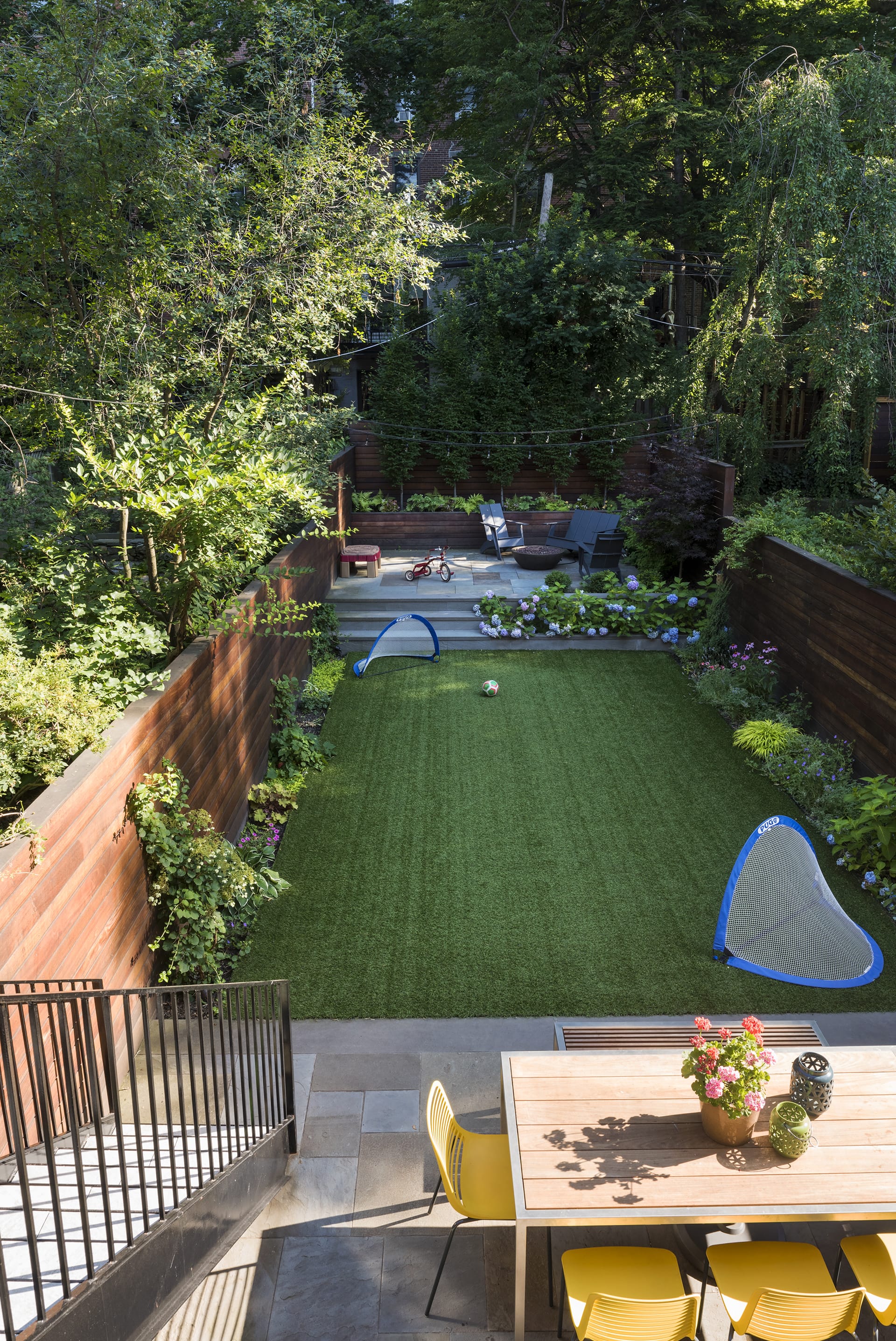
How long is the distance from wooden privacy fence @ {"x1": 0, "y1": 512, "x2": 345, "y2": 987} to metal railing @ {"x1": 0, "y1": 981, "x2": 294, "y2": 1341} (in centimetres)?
26

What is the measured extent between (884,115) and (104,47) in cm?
789

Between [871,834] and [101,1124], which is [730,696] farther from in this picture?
[101,1124]

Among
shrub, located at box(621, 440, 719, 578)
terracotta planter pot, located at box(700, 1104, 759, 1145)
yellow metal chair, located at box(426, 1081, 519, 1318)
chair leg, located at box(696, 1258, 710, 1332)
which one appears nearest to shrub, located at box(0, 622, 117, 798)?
yellow metal chair, located at box(426, 1081, 519, 1318)

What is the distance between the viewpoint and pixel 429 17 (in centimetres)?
2045

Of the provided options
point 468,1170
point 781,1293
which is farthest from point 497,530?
point 781,1293

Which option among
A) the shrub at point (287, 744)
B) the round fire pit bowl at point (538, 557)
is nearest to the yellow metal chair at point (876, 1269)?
the shrub at point (287, 744)

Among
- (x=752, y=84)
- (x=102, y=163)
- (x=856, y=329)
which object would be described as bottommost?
(x=856, y=329)

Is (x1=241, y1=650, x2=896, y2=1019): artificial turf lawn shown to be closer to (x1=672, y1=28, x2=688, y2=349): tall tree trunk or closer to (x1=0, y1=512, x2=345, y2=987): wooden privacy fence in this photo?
(x1=0, y1=512, x2=345, y2=987): wooden privacy fence

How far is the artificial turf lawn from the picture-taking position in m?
5.47

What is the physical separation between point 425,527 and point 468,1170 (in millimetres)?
12702

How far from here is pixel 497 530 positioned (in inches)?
583

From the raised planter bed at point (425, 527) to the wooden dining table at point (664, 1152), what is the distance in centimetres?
1227

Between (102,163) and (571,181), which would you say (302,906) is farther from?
(571,181)

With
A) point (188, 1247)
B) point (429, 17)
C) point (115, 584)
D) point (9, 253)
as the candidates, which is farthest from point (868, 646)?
Result: point (429, 17)
